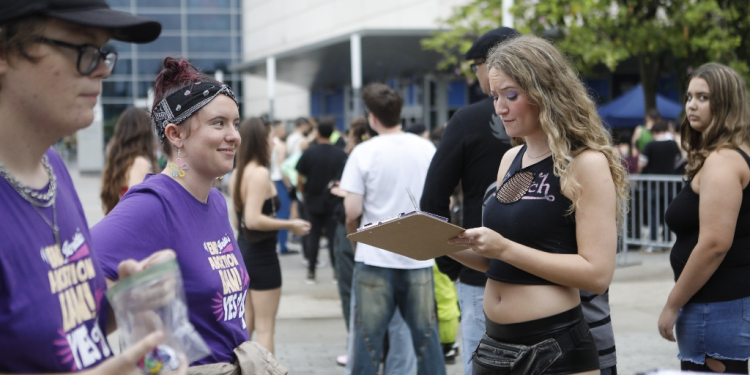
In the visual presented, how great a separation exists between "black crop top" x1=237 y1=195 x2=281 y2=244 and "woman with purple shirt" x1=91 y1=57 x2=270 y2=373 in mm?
2897

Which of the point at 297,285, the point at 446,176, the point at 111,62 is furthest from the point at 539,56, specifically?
the point at 297,285

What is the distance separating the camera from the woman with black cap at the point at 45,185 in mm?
1399

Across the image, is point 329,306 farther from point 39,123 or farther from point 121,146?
point 39,123

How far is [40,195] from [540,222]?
1715mm

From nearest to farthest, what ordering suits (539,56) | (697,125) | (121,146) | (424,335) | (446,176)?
1. (539,56)
2. (697,125)
3. (446,176)
4. (424,335)
5. (121,146)

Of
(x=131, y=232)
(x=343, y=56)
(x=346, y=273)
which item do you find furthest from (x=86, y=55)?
(x=343, y=56)

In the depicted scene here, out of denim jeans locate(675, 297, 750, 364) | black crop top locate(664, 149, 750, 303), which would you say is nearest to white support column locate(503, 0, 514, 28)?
black crop top locate(664, 149, 750, 303)

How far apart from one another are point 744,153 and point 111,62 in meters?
2.89

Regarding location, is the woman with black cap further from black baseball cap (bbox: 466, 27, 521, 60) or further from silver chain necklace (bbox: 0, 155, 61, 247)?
black baseball cap (bbox: 466, 27, 521, 60)

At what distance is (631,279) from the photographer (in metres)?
10.0

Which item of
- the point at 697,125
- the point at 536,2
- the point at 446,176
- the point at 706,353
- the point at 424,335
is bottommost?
the point at 424,335

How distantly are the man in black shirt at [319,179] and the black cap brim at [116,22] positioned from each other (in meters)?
8.13

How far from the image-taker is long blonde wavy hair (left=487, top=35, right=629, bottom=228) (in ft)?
8.68

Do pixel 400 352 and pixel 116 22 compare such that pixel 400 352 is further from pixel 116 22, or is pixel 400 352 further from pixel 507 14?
pixel 507 14
